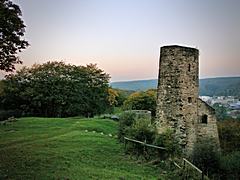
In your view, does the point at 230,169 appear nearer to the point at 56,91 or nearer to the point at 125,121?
the point at 125,121

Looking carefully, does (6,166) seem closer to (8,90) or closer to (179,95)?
(179,95)

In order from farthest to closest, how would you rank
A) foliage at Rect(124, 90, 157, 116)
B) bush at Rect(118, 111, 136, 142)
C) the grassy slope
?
foliage at Rect(124, 90, 157, 116), bush at Rect(118, 111, 136, 142), the grassy slope

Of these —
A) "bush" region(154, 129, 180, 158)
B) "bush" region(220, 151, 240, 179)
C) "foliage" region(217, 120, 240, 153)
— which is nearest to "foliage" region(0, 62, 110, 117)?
"foliage" region(217, 120, 240, 153)

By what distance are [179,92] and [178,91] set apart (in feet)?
A: 0.35

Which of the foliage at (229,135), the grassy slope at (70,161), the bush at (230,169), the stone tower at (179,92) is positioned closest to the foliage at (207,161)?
the bush at (230,169)

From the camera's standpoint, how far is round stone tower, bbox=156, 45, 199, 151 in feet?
71.9

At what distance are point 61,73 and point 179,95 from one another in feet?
105

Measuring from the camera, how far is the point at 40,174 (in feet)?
41.0

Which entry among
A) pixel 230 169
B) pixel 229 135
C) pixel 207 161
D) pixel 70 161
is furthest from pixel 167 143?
pixel 229 135

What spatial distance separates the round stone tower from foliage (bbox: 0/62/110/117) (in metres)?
26.3

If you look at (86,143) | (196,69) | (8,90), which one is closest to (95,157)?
(86,143)

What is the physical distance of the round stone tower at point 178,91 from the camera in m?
21.9

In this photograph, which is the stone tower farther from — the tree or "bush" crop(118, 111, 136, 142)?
the tree

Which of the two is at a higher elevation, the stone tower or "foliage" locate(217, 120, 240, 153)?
the stone tower
